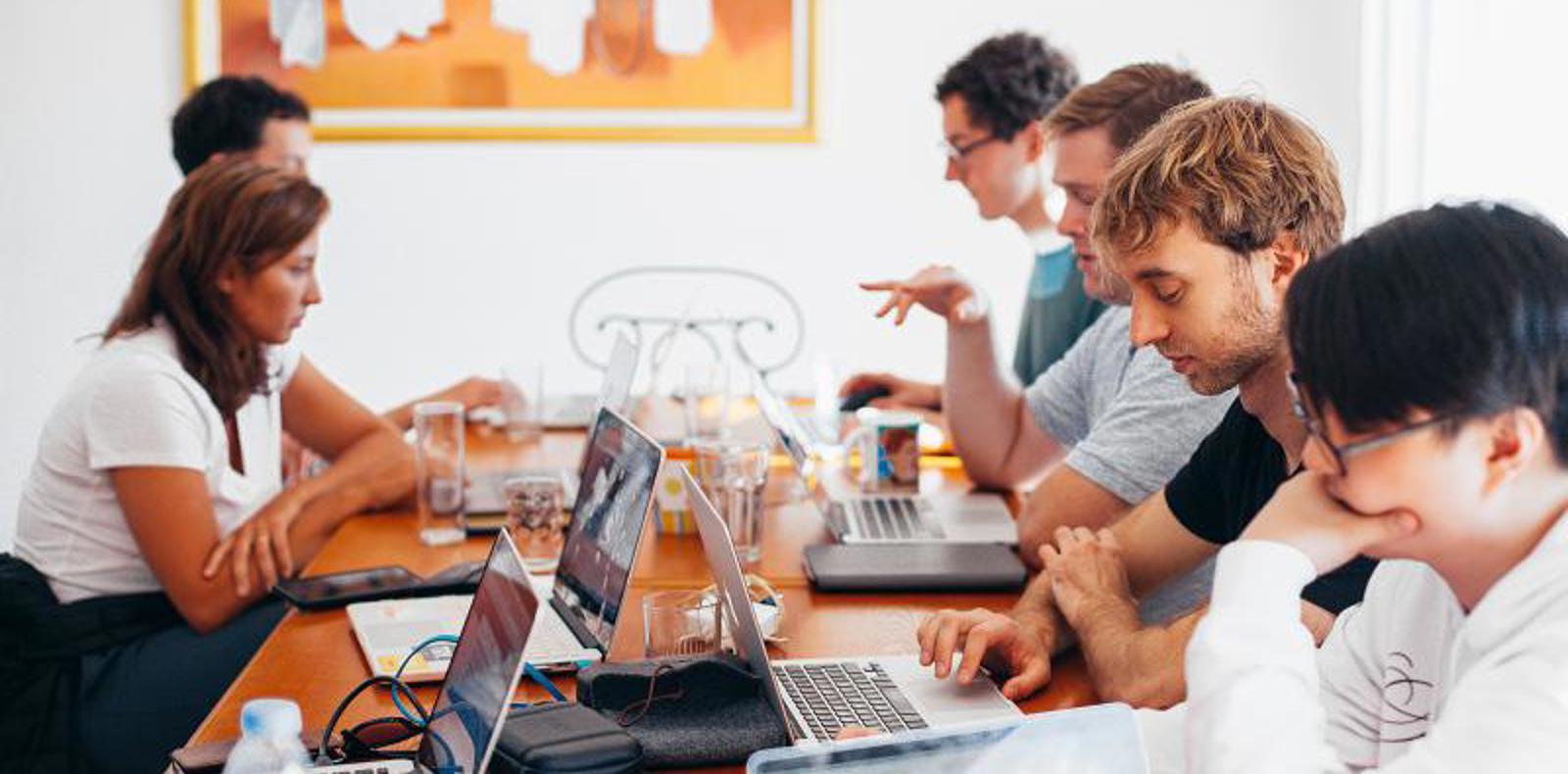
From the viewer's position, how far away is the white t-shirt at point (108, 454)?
2402 millimetres

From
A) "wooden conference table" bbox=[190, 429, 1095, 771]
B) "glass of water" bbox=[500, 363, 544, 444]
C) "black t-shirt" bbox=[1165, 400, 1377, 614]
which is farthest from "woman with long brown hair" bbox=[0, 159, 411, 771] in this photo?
"black t-shirt" bbox=[1165, 400, 1377, 614]

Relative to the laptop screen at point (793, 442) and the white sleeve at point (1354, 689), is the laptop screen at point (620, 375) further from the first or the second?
the white sleeve at point (1354, 689)

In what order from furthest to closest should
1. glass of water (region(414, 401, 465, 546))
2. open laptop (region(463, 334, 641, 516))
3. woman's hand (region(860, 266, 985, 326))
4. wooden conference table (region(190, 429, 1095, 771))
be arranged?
1. woman's hand (region(860, 266, 985, 326))
2. open laptop (region(463, 334, 641, 516))
3. glass of water (region(414, 401, 465, 546))
4. wooden conference table (region(190, 429, 1095, 771))

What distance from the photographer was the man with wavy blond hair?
1.72 m

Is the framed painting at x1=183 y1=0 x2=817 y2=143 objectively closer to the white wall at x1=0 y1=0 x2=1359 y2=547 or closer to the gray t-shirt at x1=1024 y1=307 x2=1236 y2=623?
the white wall at x1=0 y1=0 x2=1359 y2=547

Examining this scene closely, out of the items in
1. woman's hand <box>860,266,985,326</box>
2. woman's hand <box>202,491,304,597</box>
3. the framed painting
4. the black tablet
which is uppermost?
the framed painting

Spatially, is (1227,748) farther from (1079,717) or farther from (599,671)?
(599,671)

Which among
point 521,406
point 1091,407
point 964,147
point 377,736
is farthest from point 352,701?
point 964,147

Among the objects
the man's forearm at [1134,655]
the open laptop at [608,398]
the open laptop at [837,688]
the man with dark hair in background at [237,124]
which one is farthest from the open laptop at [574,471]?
the man's forearm at [1134,655]

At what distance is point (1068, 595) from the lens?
6.29 feet

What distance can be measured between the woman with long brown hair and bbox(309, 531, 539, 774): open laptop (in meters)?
0.92

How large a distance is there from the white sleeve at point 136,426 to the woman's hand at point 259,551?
116 mm

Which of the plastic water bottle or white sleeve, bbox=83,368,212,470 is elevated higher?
white sleeve, bbox=83,368,212,470

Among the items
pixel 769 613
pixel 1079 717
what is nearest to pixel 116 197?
pixel 769 613
